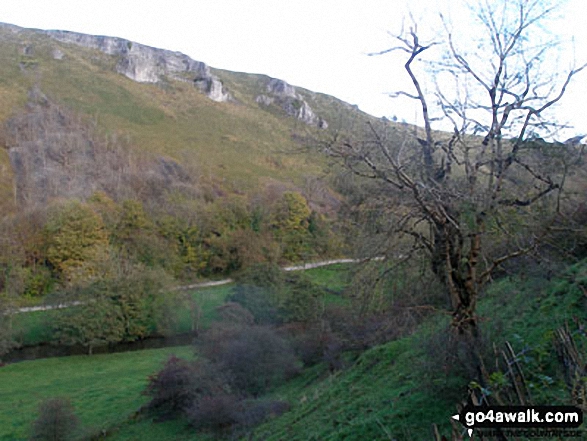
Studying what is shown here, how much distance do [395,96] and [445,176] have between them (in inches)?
57.6

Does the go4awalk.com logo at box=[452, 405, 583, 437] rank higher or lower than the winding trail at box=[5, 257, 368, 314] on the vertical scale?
higher

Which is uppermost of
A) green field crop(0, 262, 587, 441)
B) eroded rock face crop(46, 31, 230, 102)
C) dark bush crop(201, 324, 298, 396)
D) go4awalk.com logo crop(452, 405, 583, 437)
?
eroded rock face crop(46, 31, 230, 102)

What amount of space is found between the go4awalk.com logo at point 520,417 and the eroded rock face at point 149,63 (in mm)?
135259

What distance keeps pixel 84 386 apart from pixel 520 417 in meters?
29.2

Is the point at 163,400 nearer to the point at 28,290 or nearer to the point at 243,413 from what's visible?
the point at 243,413

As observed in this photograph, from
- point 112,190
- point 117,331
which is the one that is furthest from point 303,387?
point 112,190

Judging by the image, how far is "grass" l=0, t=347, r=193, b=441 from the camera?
21750mm

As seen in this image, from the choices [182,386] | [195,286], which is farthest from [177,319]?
[182,386]

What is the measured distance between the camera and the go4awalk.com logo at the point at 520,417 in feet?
9.86

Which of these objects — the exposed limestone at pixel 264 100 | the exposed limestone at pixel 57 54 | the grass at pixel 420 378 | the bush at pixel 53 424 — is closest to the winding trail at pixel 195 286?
the bush at pixel 53 424

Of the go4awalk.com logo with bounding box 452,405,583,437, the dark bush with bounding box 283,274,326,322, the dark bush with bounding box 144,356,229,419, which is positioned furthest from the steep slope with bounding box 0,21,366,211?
the go4awalk.com logo with bounding box 452,405,583,437

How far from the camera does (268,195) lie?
7081cm

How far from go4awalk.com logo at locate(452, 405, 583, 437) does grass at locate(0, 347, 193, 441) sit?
793 inches

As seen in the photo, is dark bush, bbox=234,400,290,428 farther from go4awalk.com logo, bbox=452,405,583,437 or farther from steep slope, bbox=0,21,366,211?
steep slope, bbox=0,21,366,211
